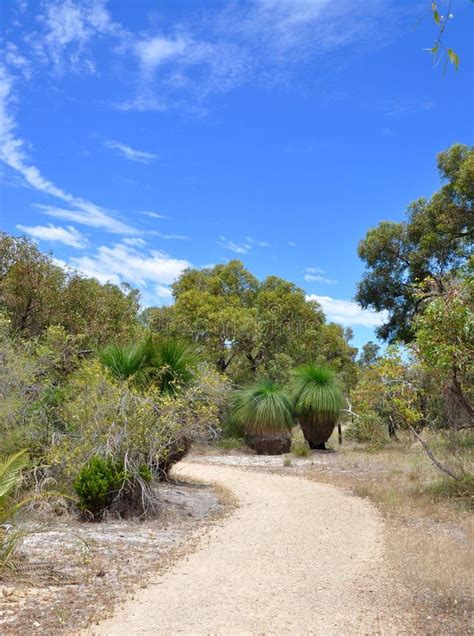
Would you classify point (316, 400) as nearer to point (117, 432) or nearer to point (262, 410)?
point (262, 410)

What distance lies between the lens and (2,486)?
252 inches

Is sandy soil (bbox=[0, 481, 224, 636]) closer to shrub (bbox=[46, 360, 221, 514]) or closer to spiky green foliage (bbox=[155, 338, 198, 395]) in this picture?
shrub (bbox=[46, 360, 221, 514])

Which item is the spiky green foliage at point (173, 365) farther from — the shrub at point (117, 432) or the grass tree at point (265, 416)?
the grass tree at point (265, 416)

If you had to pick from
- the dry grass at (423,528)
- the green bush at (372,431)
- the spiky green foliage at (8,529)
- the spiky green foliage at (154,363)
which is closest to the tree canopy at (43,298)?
the spiky green foliage at (154,363)

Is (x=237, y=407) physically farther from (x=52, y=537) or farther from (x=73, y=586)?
(x=73, y=586)

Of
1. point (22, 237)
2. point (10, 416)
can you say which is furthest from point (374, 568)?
point (22, 237)

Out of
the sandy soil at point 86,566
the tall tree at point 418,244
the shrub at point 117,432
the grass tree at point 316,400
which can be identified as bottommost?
the sandy soil at point 86,566

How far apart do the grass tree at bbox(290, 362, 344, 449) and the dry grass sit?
214cm

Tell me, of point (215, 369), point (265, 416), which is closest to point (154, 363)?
point (215, 369)

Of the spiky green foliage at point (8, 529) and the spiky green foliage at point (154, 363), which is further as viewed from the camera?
the spiky green foliage at point (154, 363)

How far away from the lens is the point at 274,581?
590 centimetres

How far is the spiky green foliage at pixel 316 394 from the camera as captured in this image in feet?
61.6

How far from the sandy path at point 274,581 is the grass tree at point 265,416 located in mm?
8491

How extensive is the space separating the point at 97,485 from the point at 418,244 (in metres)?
15.0
